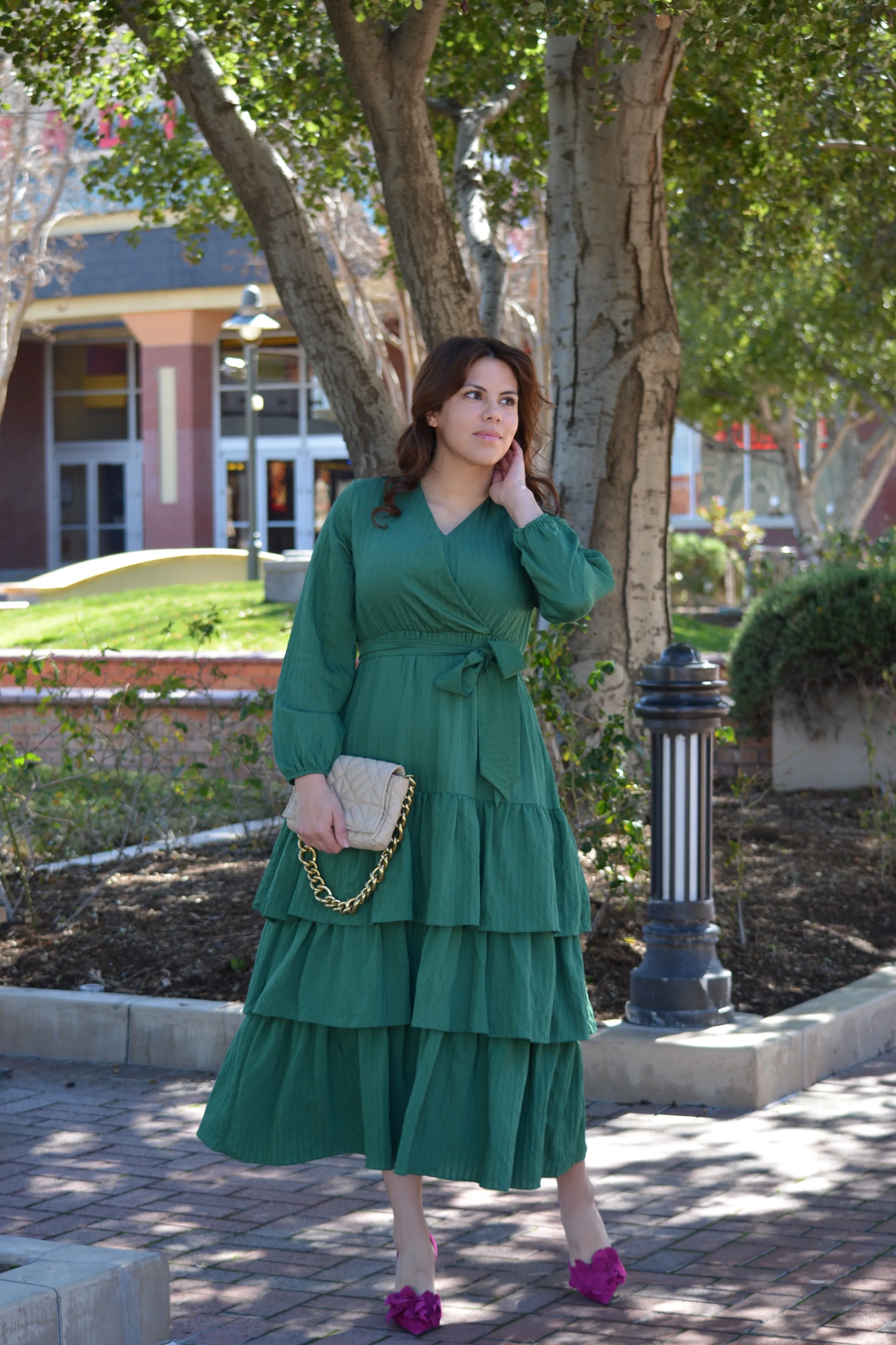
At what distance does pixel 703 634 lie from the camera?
17.4 m

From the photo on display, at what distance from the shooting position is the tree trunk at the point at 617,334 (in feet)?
23.9

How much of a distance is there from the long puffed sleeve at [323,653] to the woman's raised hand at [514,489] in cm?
32

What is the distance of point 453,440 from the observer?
3.37 metres

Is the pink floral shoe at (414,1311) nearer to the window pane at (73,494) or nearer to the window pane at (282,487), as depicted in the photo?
the window pane at (282,487)

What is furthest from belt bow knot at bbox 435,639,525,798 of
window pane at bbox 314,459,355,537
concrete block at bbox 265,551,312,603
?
window pane at bbox 314,459,355,537

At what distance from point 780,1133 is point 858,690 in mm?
5429

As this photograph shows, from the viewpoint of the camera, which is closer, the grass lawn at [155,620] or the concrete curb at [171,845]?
the concrete curb at [171,845]

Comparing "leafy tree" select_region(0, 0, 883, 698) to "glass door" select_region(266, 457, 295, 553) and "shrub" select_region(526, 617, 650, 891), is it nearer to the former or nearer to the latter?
"shrub" select_region(526, 617, 650, 891)

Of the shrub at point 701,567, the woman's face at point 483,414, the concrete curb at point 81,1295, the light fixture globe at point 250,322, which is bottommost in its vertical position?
the concrete curb at point 81,1295

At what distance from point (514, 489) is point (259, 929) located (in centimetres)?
310

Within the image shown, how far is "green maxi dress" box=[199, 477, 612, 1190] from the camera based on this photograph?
10.5 ft

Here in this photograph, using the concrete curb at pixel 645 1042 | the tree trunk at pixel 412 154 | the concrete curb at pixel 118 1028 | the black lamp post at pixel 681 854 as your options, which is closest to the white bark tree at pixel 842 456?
the tree trunk at pixel 412 154

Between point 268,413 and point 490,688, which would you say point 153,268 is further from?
point 490,688

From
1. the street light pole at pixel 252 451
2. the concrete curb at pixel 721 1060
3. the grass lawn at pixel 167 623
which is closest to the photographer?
the concrete curb at pixel 721 1060
